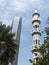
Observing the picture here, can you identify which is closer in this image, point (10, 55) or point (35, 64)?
point (35, 64)

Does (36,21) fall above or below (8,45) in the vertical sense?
above

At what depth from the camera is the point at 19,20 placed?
10206 cm

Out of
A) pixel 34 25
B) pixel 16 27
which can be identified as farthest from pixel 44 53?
pixel 16 27

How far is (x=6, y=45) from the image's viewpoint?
1247 inches

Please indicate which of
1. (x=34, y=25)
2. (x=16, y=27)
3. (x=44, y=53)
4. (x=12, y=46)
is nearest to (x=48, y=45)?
(x=44, y=53)

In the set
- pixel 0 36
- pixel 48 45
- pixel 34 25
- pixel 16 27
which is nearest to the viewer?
pixel 48 45

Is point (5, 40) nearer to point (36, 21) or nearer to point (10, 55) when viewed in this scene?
point (10, 55)

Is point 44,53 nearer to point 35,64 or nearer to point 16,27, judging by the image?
point 35,64

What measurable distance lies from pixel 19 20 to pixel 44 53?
7360 cm

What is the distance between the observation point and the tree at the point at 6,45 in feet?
104

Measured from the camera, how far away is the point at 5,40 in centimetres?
3192

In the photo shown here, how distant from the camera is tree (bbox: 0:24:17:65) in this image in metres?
31.6

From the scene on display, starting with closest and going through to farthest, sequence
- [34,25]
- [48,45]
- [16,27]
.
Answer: [48,45]
[34,25]
[16,27]

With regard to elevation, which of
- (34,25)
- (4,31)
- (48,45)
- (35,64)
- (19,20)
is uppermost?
(19,20)
